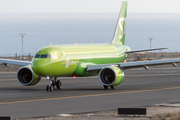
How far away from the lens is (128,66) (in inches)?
1655

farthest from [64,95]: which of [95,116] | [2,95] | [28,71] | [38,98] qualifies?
[95,116]

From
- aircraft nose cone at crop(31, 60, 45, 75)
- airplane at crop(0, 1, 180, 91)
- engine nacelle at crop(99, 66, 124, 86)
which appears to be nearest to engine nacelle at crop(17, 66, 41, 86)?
airplane at crop(0, 1, 180, 91)

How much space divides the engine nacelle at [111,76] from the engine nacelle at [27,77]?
6.35 m

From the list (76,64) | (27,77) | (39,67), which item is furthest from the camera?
(27,77)

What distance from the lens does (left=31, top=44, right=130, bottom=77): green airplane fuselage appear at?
37.4m

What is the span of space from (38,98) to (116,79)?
9120 mm

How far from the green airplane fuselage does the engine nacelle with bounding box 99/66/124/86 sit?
1.92 m

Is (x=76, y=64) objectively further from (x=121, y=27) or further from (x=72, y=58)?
(x=121, y=27)

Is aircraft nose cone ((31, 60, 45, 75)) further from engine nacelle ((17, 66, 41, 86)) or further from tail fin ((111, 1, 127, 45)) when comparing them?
tail fin ((111, 1, 127, 45))

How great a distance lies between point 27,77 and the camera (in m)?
42.2

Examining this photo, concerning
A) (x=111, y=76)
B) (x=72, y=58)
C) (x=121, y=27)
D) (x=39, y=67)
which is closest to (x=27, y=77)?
(x=72, y=58)

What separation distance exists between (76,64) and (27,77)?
5149 mm

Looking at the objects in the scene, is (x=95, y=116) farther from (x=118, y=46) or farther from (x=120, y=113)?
(x=118, y=46)

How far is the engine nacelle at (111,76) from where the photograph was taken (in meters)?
39.1
